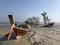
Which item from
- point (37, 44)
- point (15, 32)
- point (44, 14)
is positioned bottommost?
point (37, 44)

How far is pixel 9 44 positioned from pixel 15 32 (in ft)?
11.6

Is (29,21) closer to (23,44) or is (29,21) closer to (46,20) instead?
(46,20)

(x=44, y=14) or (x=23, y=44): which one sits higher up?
(x=44, y=14)

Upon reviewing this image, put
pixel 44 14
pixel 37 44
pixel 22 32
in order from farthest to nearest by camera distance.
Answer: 1. pixel 44 14
2. pixel 22 32
3. pixel 37 44

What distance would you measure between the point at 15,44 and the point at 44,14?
56.1m

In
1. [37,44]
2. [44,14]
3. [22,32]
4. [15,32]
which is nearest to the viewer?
[37,44]

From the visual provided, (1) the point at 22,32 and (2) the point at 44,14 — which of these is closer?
(1) the point at 22,32

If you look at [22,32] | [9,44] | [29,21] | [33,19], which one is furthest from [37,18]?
[9,44]

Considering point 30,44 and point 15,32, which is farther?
point 15,32

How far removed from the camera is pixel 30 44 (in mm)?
11391

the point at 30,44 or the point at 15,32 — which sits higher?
the point at 15,32

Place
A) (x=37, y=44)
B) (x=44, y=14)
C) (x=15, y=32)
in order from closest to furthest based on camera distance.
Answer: (x=37, y=44), (x=15, y=32), (x=44, y=14)

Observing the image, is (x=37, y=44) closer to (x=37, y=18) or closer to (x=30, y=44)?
(x=30, y=44)

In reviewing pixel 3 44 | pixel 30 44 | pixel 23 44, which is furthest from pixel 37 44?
pixel 3 44
